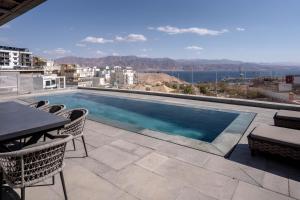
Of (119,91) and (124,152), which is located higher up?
(119,91)

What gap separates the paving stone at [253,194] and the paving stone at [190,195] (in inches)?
12.3

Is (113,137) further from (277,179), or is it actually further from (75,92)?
(75,92)

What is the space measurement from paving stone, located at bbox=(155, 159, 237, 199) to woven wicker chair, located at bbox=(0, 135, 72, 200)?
4.22 feet

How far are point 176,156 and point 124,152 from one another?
0.80m

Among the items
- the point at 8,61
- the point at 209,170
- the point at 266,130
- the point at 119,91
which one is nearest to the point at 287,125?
the point at 266,130

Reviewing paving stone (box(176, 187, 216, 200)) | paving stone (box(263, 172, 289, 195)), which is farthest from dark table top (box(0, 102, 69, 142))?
paving stone (box(263, 172, 289, 195))

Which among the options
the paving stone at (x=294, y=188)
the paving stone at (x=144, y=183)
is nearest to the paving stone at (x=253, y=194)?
the paving stone at (x=294, y=188)

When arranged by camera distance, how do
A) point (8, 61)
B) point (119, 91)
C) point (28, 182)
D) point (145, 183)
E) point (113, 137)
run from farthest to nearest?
point (8, 61) → point (119, 91) → point (113, 137) → point (145, 183) → point (28, 182)

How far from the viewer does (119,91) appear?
10.5 metres

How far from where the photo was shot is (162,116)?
21.4 feet

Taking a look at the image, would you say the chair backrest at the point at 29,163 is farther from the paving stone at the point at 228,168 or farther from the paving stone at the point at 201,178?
the paving stone at the point at 228,168

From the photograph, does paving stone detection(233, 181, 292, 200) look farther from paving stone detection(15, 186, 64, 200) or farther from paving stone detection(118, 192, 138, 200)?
paving stone detection(15, 186, 64, 200)

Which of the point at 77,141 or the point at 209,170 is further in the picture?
the point at 77,141

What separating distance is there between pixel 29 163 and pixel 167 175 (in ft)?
4.87
